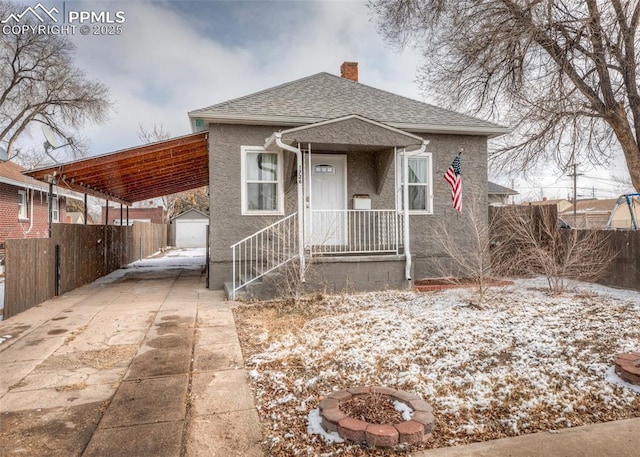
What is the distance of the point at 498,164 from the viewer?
12.4 m

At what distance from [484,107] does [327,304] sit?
7.87 meters

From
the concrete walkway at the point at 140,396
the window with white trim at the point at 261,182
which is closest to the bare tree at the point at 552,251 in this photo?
the window with white trim at the point at 261,182

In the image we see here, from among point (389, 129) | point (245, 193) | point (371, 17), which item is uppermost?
point (371, 17)

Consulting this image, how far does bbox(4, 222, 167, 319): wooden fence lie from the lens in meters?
6.57

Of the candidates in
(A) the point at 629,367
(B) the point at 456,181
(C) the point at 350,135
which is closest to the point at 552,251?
(B) the point at 456,181

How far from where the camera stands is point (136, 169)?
9.70 metres

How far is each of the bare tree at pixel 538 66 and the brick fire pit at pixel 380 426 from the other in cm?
875

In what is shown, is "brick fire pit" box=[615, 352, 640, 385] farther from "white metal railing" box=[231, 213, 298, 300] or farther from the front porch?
"white metal railing" box=[231, 213, 298, 300]

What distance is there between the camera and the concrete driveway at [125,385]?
9.09ft

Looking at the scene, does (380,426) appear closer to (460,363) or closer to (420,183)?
(460,363)

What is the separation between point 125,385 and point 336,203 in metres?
6.57

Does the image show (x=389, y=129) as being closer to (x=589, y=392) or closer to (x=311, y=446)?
(x=589, y=392)

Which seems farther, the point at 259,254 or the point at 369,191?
the point at 369,191

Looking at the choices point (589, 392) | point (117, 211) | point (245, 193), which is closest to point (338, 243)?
point (245, 193)
